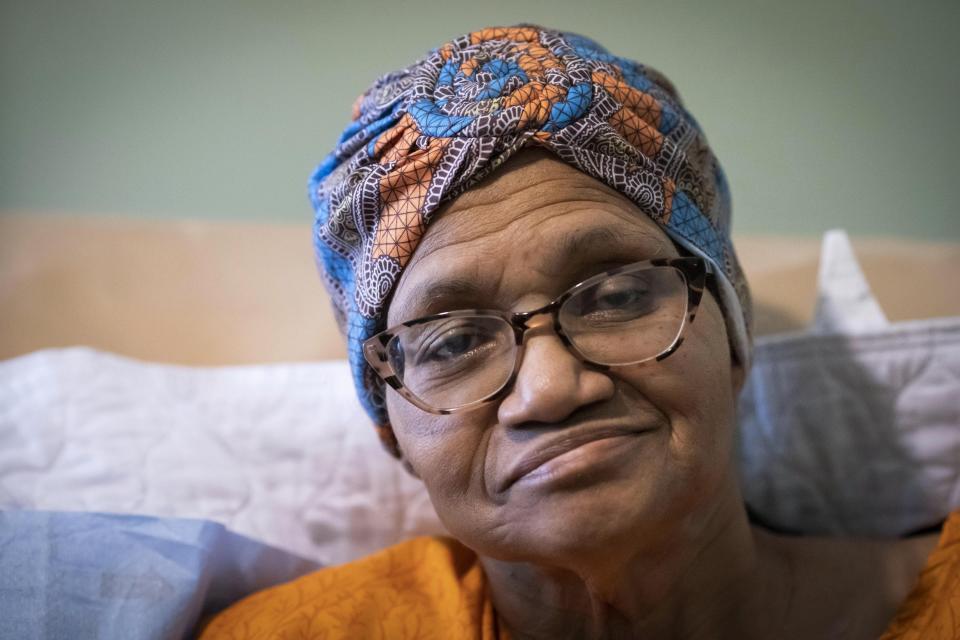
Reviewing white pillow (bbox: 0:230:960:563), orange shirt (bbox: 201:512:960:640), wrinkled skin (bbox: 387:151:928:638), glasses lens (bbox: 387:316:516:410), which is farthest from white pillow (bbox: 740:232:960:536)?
glasses lens (bbox: 387:316:516:410)

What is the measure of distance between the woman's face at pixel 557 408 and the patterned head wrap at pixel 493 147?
32mm

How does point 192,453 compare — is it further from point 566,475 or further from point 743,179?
point 743,179

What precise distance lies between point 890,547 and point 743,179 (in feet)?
3.02

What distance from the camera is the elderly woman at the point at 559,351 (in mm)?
990

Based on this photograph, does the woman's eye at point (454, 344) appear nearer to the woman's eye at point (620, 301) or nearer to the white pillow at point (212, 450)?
the woman's eye at point (620, 301)

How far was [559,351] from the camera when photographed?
990 millimetres

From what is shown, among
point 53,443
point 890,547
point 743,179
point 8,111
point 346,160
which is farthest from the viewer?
point 743,179

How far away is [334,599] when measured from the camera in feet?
4.21

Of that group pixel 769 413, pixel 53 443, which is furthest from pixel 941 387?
pixel 53 443

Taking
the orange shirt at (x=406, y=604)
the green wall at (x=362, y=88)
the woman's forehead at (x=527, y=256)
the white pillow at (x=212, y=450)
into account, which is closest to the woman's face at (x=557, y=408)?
the woman's forehead at (x=527, y=256)

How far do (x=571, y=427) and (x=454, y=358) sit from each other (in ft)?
0.65

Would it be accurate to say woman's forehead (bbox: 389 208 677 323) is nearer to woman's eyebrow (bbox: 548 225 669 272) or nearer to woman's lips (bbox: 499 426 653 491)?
woman's eyebrow (bbox: 548 225 669 272)

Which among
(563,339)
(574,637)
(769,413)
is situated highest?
(563,339)

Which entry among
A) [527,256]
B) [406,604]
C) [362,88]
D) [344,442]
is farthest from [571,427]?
[362,88]
